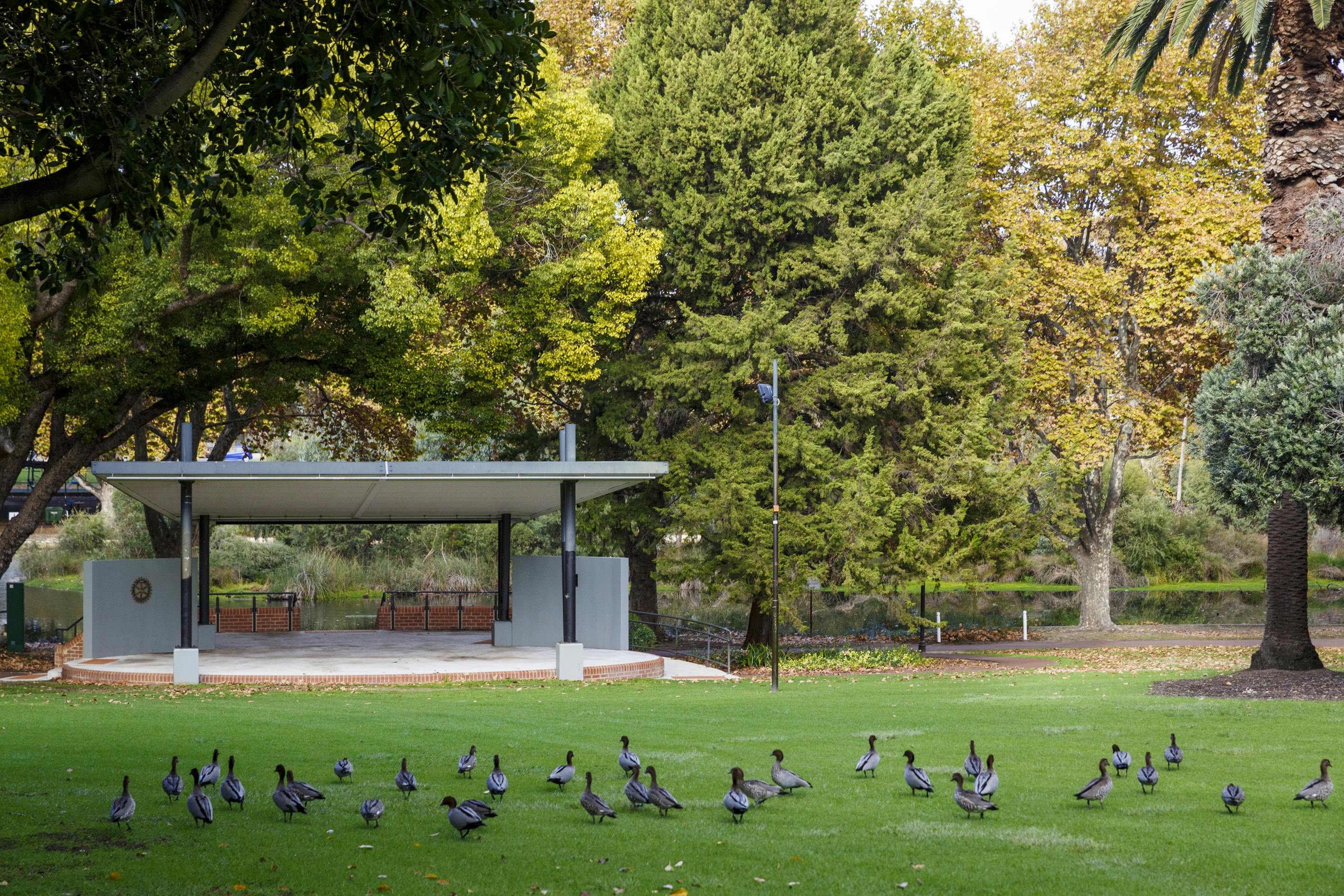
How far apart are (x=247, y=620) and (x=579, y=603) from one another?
36.7 ft

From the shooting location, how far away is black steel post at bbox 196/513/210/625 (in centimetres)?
2595

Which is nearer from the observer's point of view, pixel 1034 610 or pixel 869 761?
pixel 869 761

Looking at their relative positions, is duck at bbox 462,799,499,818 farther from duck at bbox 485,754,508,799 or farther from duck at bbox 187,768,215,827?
duck at bbox 187,768,215,827

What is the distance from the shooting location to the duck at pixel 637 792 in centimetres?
826

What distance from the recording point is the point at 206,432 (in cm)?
3566

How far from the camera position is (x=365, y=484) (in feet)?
69.2

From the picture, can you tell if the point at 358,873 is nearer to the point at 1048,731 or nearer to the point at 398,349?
the point at 1048,731

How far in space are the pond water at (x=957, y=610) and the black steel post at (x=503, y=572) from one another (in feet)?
27.8

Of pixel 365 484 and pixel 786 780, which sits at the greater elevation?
pixel 365 484

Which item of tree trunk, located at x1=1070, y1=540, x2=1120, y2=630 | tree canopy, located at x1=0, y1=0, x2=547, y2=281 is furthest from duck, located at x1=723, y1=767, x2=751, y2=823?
tree trunk, located at x1=1070, y1=540, x2=1120, y2=630

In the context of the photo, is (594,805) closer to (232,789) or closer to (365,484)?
(232,789)

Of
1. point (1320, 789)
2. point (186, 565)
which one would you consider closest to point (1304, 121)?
point (1320, 789)

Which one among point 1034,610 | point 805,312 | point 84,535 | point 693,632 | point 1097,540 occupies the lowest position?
point 1034,610

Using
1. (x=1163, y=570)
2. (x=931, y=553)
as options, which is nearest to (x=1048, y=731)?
(x=931, y=553)
